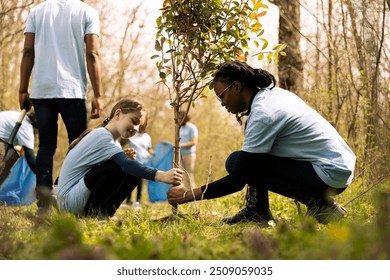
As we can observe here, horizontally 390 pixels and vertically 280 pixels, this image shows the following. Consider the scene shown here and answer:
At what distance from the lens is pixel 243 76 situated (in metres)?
3.76

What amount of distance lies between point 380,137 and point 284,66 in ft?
6.21

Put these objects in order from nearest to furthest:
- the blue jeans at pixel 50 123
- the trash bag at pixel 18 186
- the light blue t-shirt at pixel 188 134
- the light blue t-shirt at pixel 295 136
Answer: the light blue t-shirt at pixel 295 136, the blue jeans at pixel 50 123, the trash bag at pixel 18 186, the light blue t-shirt at pixel 188 134

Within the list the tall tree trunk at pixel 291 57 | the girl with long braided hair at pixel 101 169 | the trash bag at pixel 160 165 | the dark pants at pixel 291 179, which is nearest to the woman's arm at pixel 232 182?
the dark pants at pixel 291 179

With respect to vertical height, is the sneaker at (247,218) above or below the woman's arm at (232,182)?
below

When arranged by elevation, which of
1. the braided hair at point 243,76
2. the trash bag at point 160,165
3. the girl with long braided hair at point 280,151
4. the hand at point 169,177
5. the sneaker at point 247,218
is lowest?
the trash bag at point 160,165

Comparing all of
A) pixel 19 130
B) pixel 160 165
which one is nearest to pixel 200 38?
pixel 19 130

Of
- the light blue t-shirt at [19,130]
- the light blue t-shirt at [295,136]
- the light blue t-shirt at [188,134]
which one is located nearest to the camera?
the light blue t-shirt at [295,136]

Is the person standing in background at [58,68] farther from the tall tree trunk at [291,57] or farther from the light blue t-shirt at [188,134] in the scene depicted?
the light blue t-shirt at [188,134]

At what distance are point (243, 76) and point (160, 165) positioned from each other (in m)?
6.00

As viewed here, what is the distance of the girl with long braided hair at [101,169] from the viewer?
4.04m

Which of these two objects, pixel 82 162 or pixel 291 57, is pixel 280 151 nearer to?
pixel 82 162

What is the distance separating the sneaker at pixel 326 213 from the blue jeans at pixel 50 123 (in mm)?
1886
